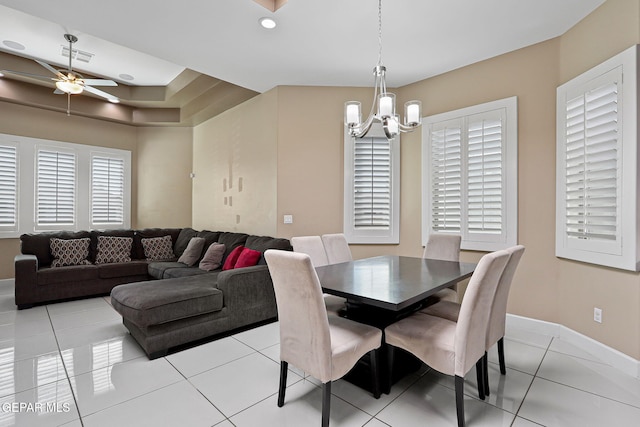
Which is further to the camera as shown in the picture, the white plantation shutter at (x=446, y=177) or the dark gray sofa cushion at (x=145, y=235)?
the dark gray sofa cushion at (x=145, y=235)

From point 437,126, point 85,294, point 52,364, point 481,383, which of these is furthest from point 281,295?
point 85,294

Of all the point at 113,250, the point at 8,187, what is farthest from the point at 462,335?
the point at 8,187

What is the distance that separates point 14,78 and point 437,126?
6.35 m

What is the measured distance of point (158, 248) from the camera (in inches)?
207

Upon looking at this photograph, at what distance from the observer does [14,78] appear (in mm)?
4703

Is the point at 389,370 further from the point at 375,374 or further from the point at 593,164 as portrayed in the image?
the point at 593,164

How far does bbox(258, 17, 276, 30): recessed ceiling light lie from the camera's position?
2.78 metres

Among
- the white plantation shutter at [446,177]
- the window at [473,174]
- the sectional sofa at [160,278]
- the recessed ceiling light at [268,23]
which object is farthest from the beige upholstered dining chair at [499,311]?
the recessed ceiling light at [268,23]

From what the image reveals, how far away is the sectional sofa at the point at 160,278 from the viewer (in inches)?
107

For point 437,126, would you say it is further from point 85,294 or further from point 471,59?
point 85,294

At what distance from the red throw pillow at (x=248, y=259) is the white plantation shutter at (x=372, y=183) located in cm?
141

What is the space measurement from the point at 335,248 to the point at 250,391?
1626 mm

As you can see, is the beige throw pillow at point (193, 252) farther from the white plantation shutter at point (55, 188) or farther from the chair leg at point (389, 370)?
the chair leg at point (389, 370)

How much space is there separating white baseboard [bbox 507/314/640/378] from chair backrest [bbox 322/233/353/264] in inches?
76.5
